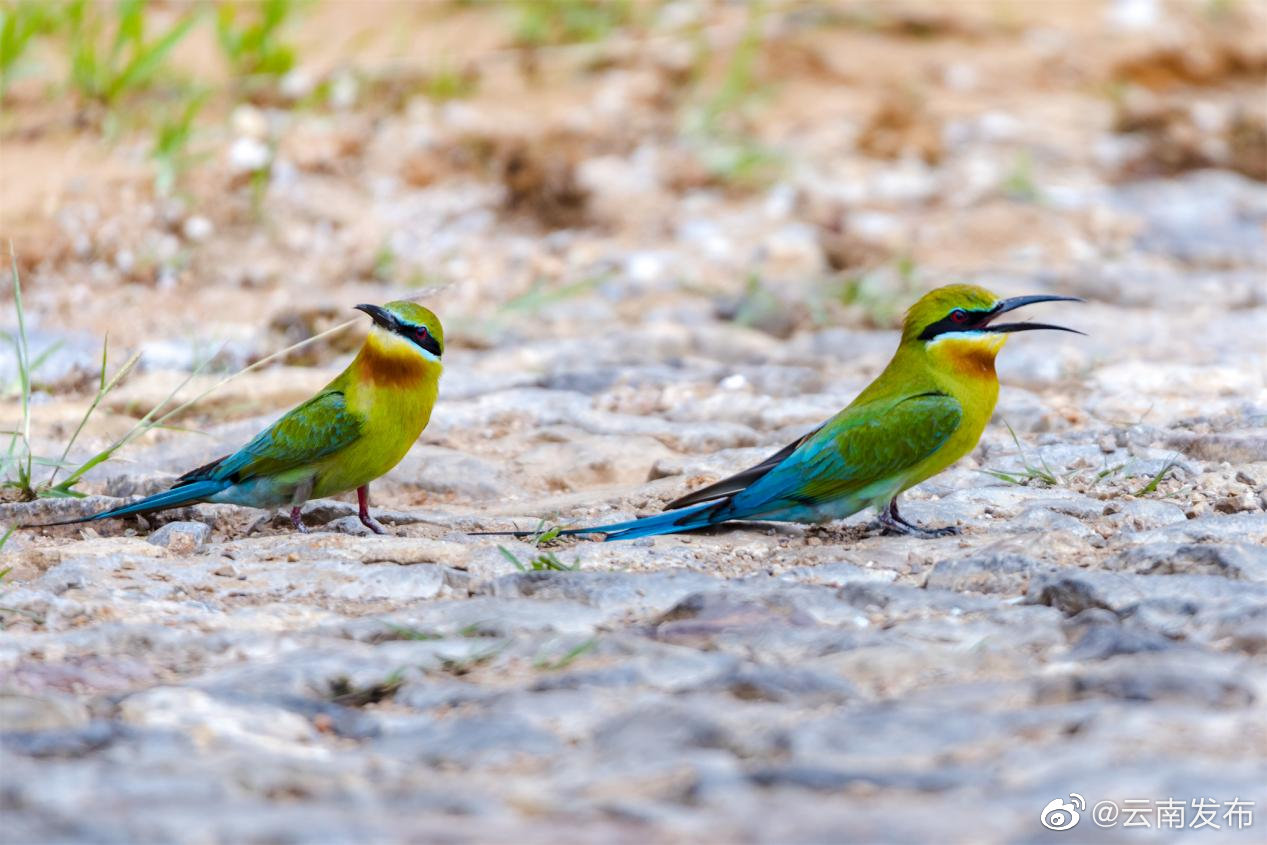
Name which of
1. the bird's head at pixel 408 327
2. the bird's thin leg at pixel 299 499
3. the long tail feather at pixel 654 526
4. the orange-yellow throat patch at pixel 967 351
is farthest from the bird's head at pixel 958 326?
the bird's thin leg at pixel 299 499

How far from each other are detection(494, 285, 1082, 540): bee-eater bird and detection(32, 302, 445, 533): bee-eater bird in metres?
0.55

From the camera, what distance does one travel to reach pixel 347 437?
3.35m

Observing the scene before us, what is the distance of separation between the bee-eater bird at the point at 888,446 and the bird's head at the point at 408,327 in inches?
24.6

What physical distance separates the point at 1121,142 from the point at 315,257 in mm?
3477

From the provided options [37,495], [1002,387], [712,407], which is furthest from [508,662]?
[1002,387]

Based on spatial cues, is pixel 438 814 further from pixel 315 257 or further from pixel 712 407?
pixel 315 257

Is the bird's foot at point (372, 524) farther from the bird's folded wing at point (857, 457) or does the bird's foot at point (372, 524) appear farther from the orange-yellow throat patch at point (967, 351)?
the orange-yellow throat patch at point (967, 351)

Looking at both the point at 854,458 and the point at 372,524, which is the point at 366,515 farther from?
the point at 854,458

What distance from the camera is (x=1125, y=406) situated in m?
4.04

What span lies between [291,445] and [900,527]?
123 centimetres

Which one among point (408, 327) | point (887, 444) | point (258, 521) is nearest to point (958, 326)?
point (887, 444)

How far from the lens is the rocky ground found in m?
1.79

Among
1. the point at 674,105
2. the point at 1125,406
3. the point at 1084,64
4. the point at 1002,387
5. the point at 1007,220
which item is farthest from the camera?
the point at 1084,64

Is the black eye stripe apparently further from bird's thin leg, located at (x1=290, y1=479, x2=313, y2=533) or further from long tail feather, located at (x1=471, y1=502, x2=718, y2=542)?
bird's thin leg, located at (x1=290, y1=479, x2=313, y2=533)
